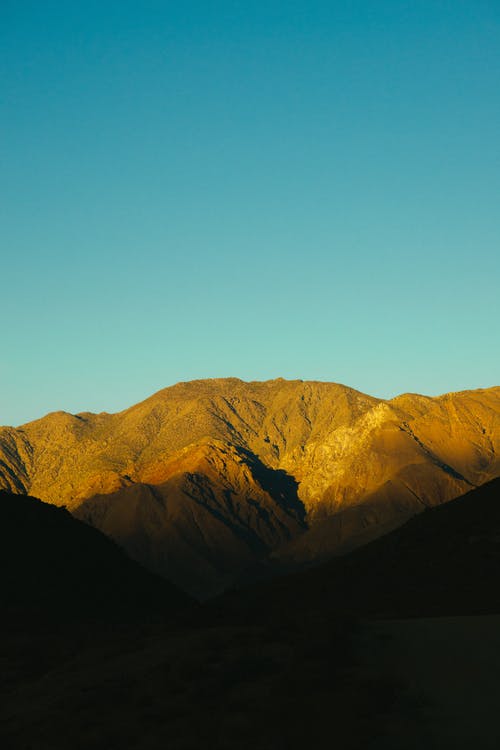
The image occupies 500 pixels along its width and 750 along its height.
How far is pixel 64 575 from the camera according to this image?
1572 inches

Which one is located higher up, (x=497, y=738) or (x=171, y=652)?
(x=171, y=652)

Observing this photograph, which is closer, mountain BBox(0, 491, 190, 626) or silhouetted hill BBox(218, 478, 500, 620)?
silhouetted hill BBox(218, 478, 500, 620)

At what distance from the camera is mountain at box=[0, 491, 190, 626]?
35.7 metres

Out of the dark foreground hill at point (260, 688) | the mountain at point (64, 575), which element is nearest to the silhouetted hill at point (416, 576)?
the mountain at point (64, 575)

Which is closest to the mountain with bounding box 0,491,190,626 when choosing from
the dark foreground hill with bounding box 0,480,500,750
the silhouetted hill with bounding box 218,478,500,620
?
the silhouetted hill with bounding box 218,478,500,620

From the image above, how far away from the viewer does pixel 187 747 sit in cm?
1187

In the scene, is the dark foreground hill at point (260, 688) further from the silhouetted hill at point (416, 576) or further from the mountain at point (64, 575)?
the mountain at point (64, 575)

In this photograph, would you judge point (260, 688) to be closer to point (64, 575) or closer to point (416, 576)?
point (416, 576)

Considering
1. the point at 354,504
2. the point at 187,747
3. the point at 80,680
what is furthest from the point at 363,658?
the point at 354,504

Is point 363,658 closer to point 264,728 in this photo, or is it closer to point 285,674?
point 285,674

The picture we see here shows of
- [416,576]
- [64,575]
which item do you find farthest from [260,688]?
[64,575]

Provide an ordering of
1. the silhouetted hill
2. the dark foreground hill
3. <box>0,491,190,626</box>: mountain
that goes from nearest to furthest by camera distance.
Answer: the dark foreground hill, the silhouetted hill, <box>0,491,190,626</box>: mountain

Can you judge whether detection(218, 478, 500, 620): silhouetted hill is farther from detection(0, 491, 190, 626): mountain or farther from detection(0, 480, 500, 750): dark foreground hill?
detection(0, 480, 500, 750): dark foreground hill

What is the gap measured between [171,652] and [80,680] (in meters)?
2.11
